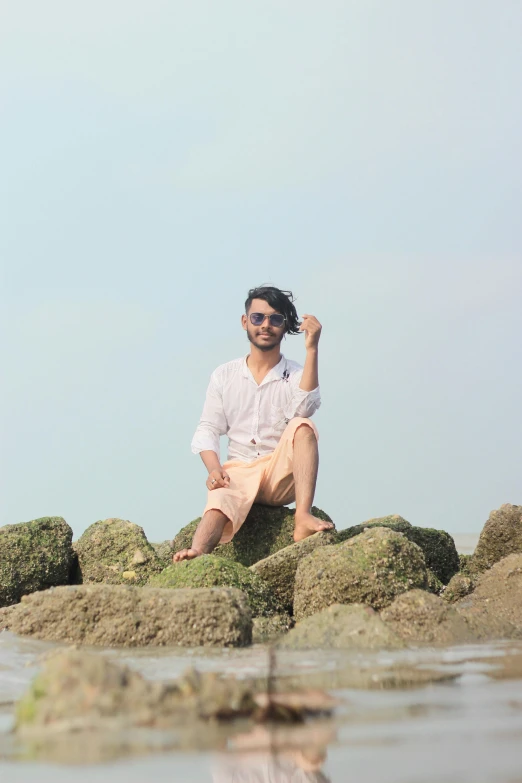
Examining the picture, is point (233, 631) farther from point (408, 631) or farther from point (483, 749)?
point (483, 749)

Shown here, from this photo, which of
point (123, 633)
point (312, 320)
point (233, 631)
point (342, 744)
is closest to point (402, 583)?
point (233, 631)

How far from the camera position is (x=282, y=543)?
22.1ft

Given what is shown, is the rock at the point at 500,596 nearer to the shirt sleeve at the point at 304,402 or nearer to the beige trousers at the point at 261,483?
the beige trousers at the point at 261,483

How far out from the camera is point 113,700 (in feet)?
7.91

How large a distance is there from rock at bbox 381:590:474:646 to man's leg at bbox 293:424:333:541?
6.60 ft

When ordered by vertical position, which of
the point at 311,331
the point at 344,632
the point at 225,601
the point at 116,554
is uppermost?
the point at 311,331

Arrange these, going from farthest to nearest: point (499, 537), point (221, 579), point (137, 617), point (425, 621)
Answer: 1. point (499, 537)
2. point (221, 579)
3. point (137, 617)
4. point (425, 621)

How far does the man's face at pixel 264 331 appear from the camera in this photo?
7141 mm

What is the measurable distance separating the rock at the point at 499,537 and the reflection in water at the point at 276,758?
5.09m

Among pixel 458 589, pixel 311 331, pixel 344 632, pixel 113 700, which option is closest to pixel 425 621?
pixel 344 632

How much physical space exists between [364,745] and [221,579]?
3.12 meters

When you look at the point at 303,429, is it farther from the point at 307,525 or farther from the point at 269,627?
the point at 269,627

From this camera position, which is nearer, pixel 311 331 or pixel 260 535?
pixel 311 331

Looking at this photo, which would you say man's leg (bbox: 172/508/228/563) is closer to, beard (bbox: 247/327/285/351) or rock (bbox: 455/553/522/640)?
beard (bbox: 247/327/285/351)
